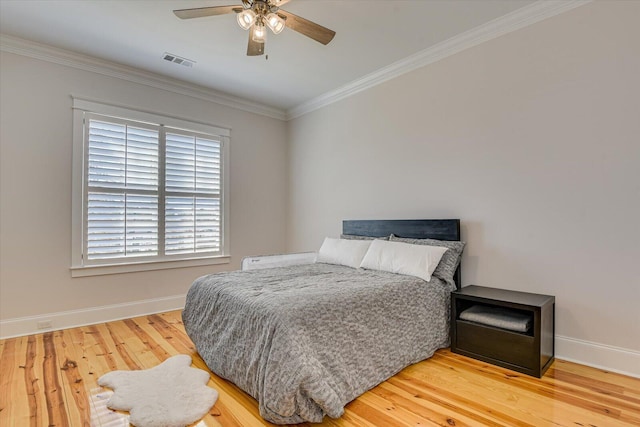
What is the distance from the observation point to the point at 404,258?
2.88m

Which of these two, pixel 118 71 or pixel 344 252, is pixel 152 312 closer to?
pixel 344 252

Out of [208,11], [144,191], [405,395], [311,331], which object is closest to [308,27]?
[208,11]

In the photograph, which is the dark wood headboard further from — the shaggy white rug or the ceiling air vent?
the ceiling air vent

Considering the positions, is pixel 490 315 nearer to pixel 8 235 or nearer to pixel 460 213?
pixel 460 213

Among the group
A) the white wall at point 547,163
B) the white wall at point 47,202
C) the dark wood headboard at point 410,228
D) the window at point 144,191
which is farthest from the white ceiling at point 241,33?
the dark wood headboard at point 410,228

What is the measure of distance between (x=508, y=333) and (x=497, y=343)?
0.39ft

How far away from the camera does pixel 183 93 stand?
4.12 m

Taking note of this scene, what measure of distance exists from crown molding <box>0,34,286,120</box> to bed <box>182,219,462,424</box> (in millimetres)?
2659

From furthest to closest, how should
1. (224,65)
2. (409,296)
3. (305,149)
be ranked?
1. (305,149)
2. (224,65)
3. (409,296)

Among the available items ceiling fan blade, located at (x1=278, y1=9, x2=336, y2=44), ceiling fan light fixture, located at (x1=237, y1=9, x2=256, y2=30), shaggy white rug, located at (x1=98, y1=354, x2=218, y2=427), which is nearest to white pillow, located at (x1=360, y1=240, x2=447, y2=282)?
shaggy white rug, located at (x1=98, y1=354, x2=218, y2=427)

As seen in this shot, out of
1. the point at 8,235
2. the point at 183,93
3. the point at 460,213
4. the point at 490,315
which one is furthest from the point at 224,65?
the point at 490,315

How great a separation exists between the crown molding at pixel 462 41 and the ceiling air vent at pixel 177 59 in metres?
1.74

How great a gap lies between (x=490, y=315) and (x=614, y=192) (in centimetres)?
122

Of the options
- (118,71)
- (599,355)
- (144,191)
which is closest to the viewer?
(599,355)
